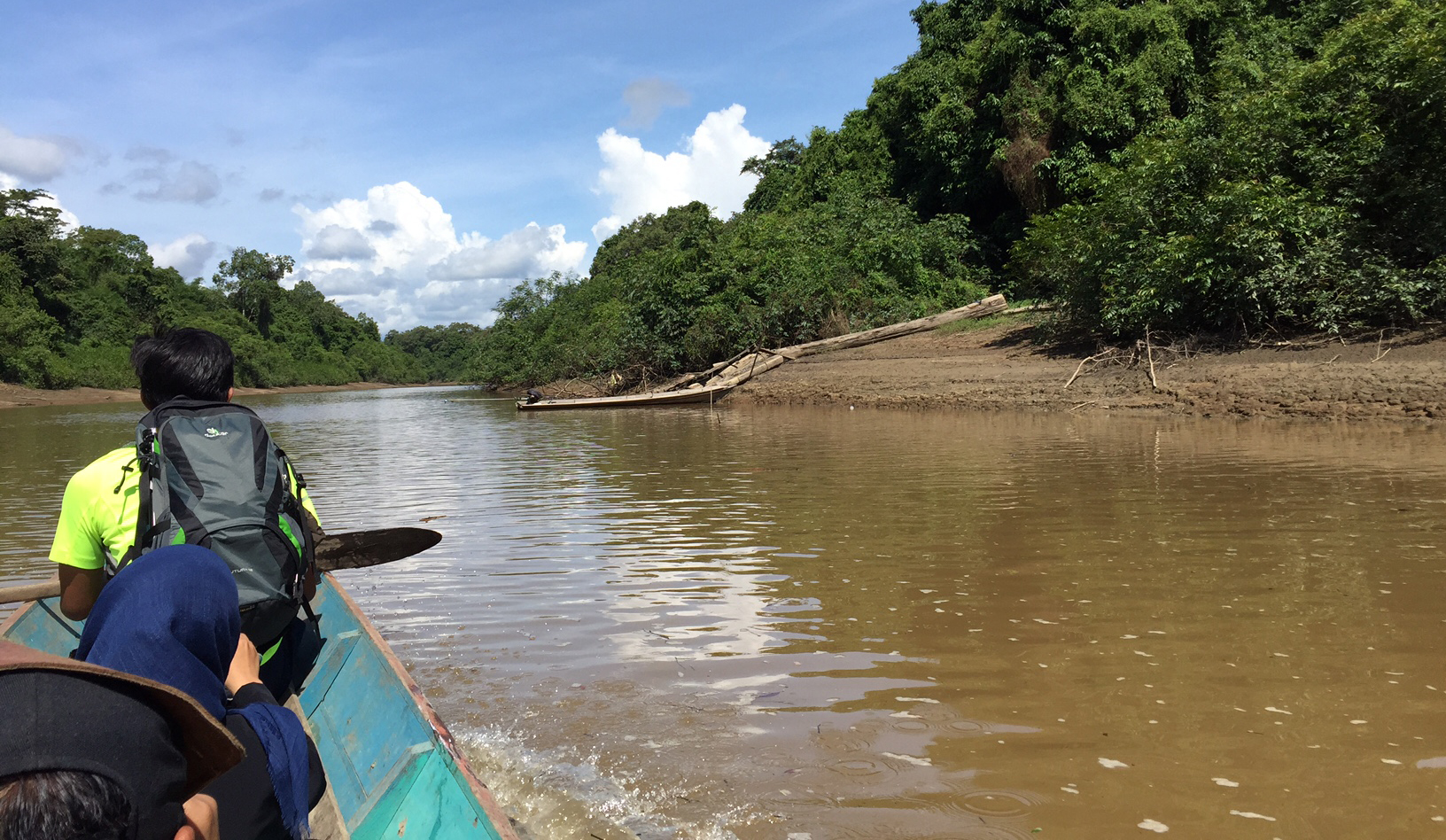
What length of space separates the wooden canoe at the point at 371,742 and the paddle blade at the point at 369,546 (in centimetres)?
16

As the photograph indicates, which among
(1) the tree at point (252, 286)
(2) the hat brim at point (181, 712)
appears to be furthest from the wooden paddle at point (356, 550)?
(1) the tree at point (252, 286)

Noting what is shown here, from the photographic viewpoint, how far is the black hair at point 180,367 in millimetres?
2654

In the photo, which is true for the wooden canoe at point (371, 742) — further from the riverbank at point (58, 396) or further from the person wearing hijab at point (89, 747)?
the riverbank at point (58, 396)

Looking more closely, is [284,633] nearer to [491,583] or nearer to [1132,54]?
[491,583]

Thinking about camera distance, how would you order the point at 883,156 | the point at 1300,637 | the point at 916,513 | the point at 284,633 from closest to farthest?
the point at 284,633
the point at 1300,637
the point at 916,513
the point at 883,156

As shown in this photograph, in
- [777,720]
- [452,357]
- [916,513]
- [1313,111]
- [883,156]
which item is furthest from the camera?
[452,357]

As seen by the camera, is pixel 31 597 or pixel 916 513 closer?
pixel 31 597

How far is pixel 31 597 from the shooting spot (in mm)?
3203

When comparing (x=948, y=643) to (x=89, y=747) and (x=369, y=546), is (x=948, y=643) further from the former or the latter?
(x=89, y=747)

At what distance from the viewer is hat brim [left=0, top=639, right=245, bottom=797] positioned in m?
1.13

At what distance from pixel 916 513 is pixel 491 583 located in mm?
3314

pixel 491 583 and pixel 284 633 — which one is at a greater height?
pixel 284 633

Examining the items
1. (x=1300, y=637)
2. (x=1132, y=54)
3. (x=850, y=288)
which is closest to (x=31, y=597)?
(x=1300, y=637)

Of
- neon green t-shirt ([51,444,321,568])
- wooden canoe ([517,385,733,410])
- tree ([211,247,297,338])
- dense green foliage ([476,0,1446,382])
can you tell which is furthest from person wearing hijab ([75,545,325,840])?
tree ([211,247,297,338])
